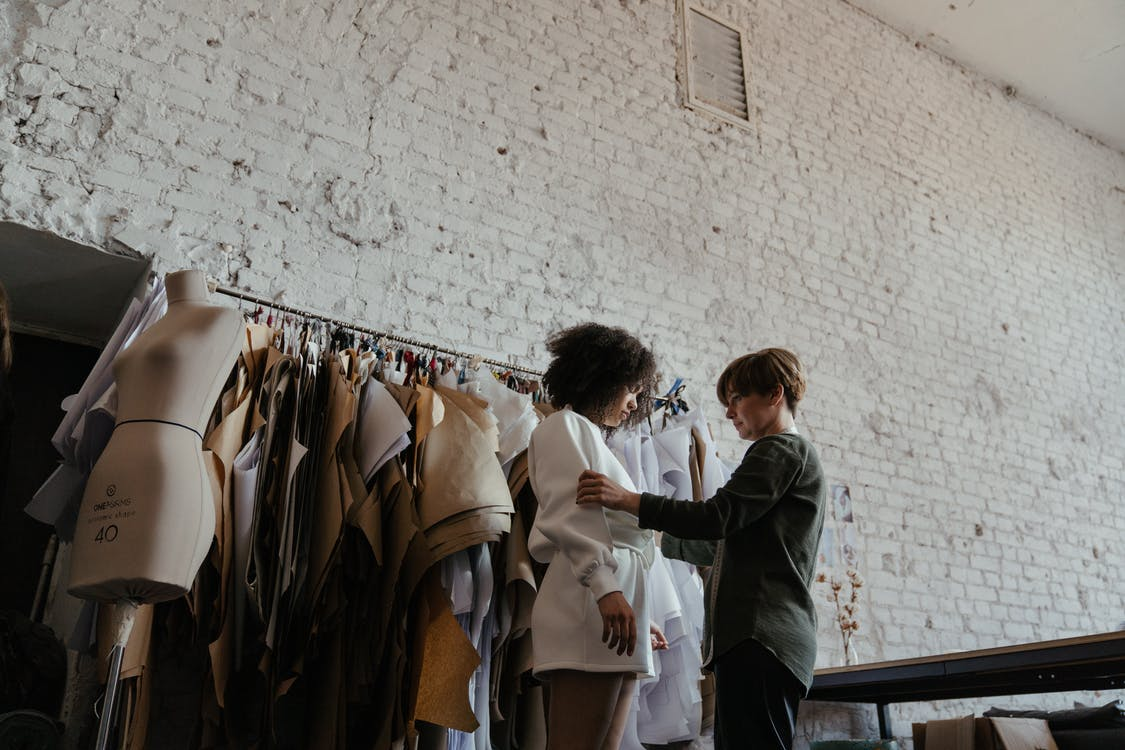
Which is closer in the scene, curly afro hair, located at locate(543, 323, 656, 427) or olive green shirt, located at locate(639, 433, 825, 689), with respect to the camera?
olive green shirt, located at locate(639, 433, 825, 689)

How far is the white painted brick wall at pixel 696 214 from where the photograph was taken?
10.4 ft

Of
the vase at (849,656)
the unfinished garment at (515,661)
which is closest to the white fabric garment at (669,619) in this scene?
the unfinished garment at (515,661)

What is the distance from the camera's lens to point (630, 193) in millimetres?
4191

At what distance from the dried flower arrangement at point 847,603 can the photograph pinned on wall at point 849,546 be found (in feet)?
0.12

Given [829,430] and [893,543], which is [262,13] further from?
[893,543]

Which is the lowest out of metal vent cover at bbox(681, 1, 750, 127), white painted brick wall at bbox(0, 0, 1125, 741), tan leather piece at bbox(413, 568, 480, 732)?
tan leather piece at bbox(413, 568, 480, 732)

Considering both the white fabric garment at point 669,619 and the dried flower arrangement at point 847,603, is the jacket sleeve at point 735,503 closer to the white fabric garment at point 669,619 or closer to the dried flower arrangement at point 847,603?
the white fabric garment at point 669,619

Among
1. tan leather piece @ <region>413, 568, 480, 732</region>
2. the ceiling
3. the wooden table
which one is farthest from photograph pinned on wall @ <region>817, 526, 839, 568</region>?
the ceiling

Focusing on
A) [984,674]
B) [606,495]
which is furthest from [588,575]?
[984,674]

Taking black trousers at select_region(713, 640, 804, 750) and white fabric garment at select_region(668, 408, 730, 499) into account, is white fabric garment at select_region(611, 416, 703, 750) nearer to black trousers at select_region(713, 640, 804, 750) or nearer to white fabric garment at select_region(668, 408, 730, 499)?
white fabric garment at select_region(668, 408, 730, 499)

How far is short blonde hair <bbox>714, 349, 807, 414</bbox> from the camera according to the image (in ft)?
6.92

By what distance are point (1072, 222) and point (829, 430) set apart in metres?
3.03

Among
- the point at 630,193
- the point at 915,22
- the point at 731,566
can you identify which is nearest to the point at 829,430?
the point at 630,193

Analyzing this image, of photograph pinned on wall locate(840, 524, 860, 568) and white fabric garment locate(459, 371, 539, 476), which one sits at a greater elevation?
white fabric garment locate(459, 371, 539, 476)
